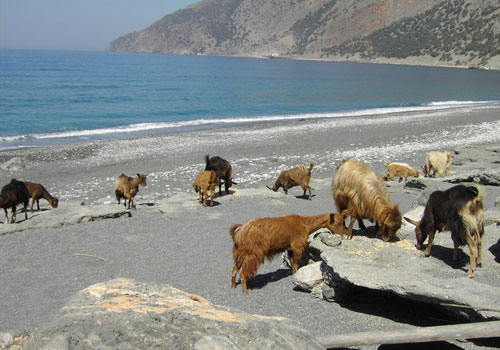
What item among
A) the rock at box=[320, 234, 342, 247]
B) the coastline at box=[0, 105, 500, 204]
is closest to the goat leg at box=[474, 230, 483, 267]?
the rock at box=[320, 234, 342, 247]

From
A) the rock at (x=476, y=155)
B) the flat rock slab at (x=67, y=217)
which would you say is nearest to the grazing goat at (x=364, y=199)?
the flat rock slab at (x=67, y=217)

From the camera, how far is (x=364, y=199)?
24.2ft

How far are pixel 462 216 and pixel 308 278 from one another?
2211mm

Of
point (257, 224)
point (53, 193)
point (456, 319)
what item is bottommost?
point (53, 193)

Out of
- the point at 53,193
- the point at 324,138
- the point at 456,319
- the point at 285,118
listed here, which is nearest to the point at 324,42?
the point at 285,118

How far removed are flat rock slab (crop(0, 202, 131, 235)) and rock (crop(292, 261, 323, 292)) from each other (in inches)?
243

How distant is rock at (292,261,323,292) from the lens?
6.46 metres

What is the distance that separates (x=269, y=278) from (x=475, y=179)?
366 inches

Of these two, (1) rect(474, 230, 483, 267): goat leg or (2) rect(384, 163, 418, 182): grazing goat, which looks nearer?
(1) rect(474, 230, 483, 267): goat leg

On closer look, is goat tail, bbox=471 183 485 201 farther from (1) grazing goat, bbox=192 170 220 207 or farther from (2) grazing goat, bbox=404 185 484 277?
(1) grazing goat, bbox=192 170 220 207

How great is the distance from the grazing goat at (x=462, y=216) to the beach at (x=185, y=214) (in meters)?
1.19

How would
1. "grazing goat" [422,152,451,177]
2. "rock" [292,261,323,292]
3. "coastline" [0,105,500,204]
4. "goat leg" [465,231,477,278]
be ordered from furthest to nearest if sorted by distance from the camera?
"coastline" [0,105,500,204], "grazing goat" [422,152,451,177], "rock" [292,261,323,292], "goat leg" [465,231,477,278]

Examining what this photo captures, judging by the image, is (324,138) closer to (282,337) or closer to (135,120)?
(135,120)

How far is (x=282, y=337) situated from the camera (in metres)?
3.39
